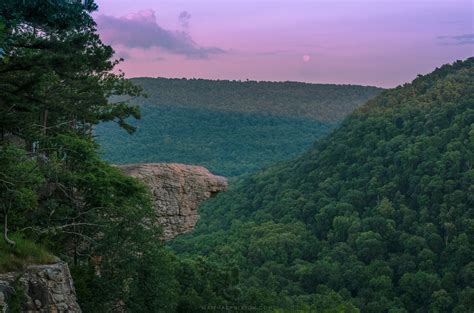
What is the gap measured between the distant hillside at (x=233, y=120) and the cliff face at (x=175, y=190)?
86242 millimetres

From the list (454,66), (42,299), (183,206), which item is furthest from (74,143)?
(454,66)

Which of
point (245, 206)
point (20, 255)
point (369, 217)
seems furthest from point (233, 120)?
point (20, 255)

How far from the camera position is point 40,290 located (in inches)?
451

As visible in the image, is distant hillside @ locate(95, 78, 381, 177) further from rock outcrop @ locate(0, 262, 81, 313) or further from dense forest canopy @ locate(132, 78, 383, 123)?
rock outcrop @ locate(0, 262, 81, 313)

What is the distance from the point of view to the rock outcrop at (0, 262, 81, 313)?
10.9m

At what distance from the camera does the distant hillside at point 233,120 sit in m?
116

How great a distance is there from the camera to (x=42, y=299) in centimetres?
1146

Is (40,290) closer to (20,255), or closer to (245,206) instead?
(20,255)

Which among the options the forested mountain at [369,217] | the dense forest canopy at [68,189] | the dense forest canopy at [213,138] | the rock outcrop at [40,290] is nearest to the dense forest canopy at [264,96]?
the dense forest canopy at [213,138]

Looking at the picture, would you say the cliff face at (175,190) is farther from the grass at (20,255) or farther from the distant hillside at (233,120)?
the distant hillside at (233,120)

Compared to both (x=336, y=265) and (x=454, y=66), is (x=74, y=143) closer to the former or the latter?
(x=336, y=265)

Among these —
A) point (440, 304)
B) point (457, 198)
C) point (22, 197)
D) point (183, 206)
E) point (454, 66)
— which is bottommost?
point (440, 304)

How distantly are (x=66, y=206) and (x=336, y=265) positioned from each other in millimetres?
38762

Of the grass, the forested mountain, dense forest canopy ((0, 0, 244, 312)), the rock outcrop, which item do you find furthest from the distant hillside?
the rock outcrop
